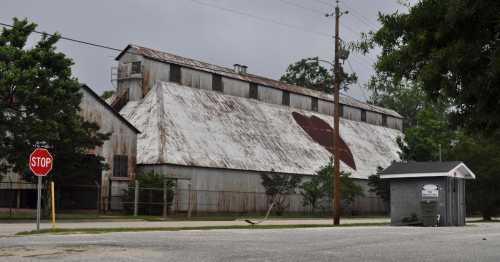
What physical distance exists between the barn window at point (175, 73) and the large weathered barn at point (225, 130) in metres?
0.09

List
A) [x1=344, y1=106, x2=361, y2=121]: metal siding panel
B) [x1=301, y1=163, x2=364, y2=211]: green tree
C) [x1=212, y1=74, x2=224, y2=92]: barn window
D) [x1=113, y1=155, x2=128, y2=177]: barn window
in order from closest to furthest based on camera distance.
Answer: [x1=113, y1=155, x2=128, y2=177]: barn window
[x1=301, y1=163, x2=364, y2=211]: green tree
[x1=212, y1=74, x2=224, y2=92]: barn window
[x1=344, y1=106, x2=361, y2=121]: metal siding panel

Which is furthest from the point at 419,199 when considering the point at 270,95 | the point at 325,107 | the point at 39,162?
the point at 325,107

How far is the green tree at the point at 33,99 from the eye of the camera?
3061cm

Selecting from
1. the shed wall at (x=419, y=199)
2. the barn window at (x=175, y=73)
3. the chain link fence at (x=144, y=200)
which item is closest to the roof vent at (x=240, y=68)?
the barn window at (x=175, y=73)

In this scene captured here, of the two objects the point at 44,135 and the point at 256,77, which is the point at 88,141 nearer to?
the point at 44,135

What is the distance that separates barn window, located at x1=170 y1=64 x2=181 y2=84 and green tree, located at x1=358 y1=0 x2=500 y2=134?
43055 millimetres

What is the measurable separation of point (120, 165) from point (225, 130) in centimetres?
1018

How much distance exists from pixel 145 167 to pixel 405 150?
27.7 metres

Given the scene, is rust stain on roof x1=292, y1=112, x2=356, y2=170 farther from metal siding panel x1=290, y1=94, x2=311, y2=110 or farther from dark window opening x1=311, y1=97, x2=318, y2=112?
dark window opening x1=311, y1=97, x2=318, y2=112

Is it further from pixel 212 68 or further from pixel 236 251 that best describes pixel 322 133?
pixel 236 251

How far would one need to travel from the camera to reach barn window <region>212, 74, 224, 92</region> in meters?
57.0

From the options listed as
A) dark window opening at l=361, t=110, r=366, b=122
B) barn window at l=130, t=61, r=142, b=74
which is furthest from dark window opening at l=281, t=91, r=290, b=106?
barn window at l=130, t=61, r=142, b=74

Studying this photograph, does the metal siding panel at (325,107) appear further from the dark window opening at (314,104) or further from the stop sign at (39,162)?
the stop sign at (39,162)

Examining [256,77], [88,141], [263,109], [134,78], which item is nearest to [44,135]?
[88,141]
